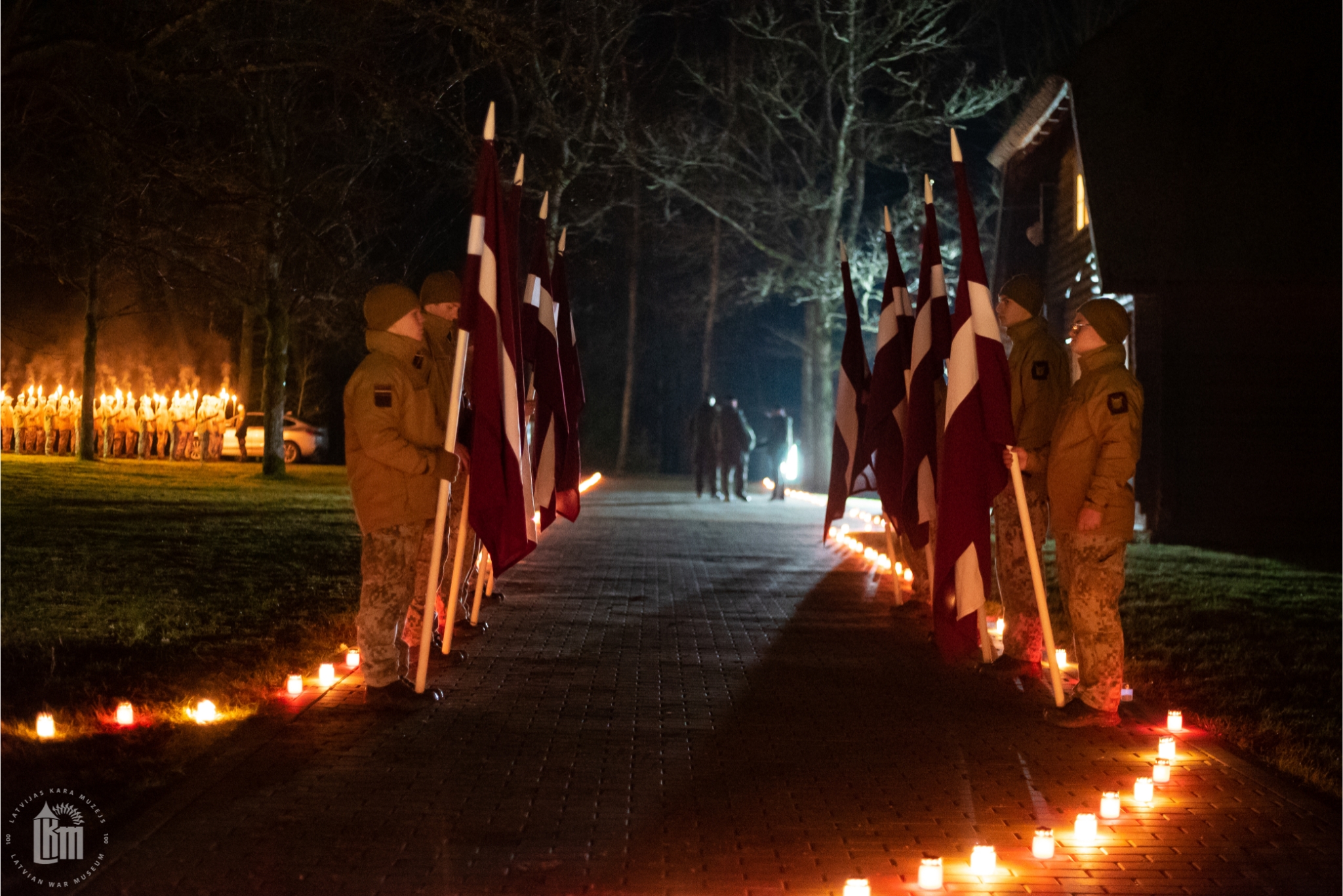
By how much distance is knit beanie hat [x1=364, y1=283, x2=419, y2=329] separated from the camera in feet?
23.0

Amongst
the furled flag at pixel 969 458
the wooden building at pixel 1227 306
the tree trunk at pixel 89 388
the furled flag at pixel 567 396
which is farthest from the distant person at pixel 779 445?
the furled flag at pixel 969 458

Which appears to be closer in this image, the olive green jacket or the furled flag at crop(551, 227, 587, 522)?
the olive green jacket

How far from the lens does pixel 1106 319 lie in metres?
7.00

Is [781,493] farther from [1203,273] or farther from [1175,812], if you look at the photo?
[1175,812]

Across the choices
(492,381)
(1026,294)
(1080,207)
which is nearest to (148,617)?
(492,381)

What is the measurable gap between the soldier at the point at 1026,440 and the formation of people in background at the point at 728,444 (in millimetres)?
17923

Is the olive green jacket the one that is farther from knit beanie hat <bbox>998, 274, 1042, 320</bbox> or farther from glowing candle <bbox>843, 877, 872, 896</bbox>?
glowing candle <bbox>843, 877, 872, 896</bbox>

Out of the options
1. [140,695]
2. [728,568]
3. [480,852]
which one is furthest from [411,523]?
[728,568]

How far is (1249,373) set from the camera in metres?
19.0

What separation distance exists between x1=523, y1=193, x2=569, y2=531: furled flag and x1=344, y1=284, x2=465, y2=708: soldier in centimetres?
280

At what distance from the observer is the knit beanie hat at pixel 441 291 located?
827cm

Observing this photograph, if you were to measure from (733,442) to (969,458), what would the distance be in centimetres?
1917

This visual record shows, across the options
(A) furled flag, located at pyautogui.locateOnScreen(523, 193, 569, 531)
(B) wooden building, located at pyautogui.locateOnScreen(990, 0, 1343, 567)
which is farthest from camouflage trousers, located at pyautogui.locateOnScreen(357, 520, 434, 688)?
(B) wooden building, located at pyautogui.locateOnScreen(990, 0, 1343, 567)
